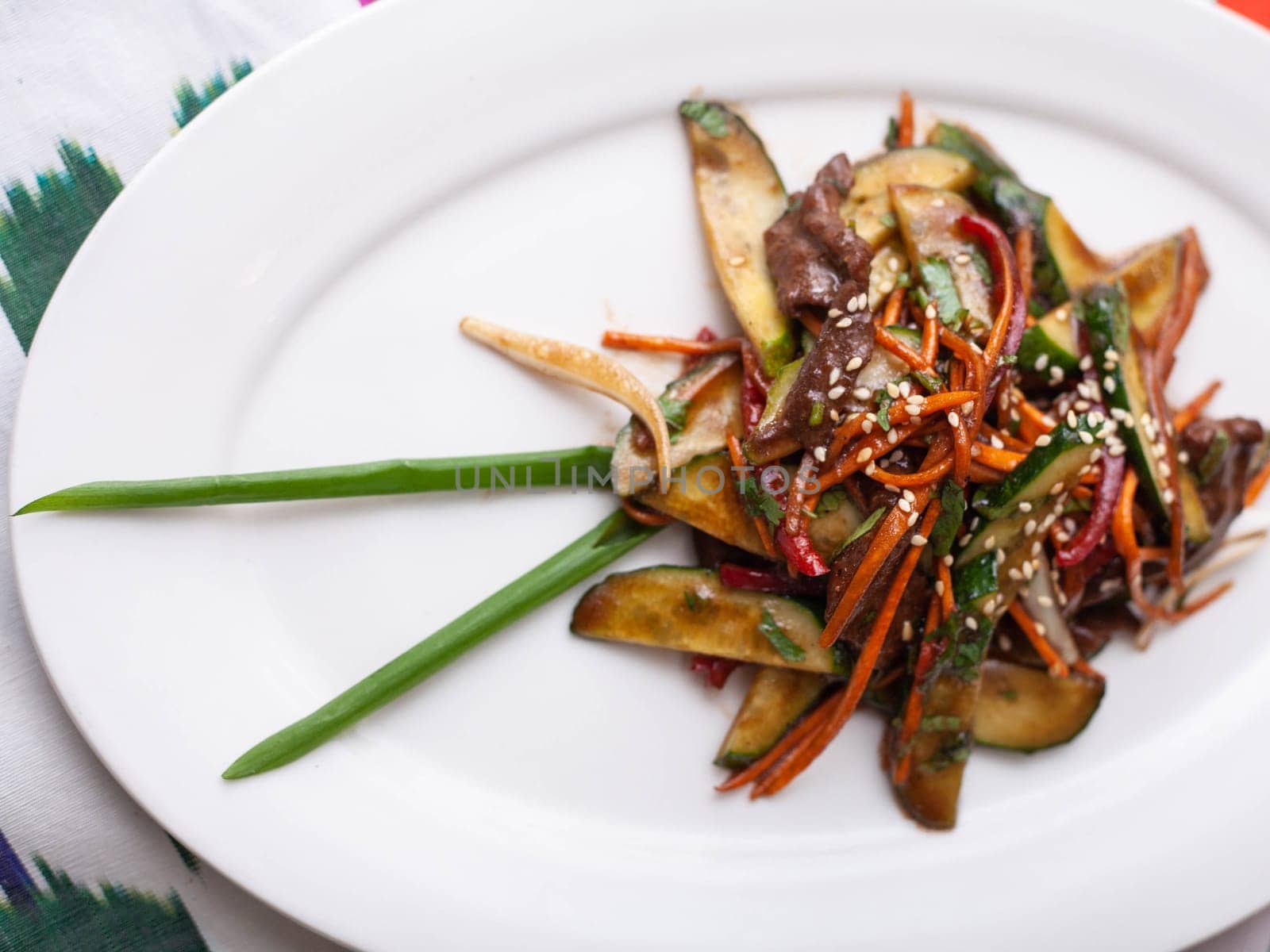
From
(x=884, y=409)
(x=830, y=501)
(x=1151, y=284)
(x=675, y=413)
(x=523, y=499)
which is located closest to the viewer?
(x=884, y=409)

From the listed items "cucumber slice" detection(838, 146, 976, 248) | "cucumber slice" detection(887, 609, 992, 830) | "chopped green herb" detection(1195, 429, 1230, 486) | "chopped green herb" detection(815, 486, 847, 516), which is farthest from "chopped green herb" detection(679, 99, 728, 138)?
"chopped green herb" detection(1195, 429, 1230, 486)

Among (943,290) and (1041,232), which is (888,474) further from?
(1041,232)

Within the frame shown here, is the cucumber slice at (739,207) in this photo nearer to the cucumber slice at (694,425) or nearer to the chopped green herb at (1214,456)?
the cucumber slice at (694,425)

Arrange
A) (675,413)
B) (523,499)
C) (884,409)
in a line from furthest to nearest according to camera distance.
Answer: (523,499) → (675,413) → (884,409)

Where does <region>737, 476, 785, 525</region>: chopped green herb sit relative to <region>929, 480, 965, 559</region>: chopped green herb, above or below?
above

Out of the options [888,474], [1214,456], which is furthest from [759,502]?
[1214,456]

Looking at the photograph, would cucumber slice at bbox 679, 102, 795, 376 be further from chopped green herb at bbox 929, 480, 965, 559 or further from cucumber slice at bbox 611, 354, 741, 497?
chopped green herb at bbox 929, 480, 965, 559

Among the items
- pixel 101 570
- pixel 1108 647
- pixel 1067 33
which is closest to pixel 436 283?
pixel 101 570
